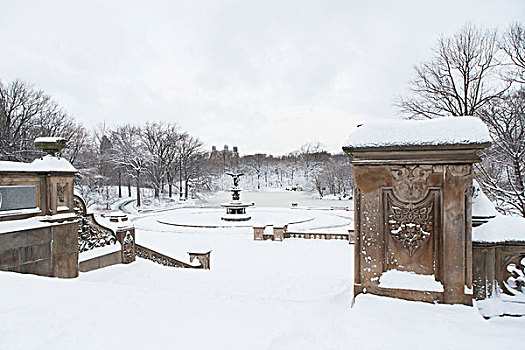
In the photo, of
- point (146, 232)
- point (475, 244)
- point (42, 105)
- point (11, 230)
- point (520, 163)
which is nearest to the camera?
point (475, 244)

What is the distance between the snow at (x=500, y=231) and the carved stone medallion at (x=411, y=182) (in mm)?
708

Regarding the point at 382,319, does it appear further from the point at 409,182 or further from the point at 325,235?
the point at 325,235

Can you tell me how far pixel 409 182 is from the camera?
2836 millimetres

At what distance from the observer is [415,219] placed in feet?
9.34

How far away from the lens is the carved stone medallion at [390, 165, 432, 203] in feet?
9.18

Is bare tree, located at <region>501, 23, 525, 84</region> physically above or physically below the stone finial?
above

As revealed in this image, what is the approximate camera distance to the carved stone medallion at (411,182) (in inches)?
110

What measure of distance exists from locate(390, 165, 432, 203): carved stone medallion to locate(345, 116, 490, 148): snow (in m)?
0.24

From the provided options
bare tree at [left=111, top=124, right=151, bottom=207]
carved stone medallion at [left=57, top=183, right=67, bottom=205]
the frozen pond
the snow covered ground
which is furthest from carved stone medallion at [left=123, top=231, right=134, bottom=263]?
bare tree at [left=111, top=124, right=151, bottom=207]

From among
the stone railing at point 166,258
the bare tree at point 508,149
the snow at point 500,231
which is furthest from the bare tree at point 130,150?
the snow at point 500,231

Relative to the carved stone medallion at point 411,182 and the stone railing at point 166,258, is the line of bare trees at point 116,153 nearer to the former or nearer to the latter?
the stone railing at point 166,258

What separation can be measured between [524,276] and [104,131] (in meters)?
45.1

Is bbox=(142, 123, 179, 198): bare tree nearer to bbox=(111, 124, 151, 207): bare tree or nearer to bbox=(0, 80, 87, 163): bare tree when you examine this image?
bbox=(111, 124, 151, 207): bare tree

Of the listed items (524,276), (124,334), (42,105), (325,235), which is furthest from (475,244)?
(42,105)
